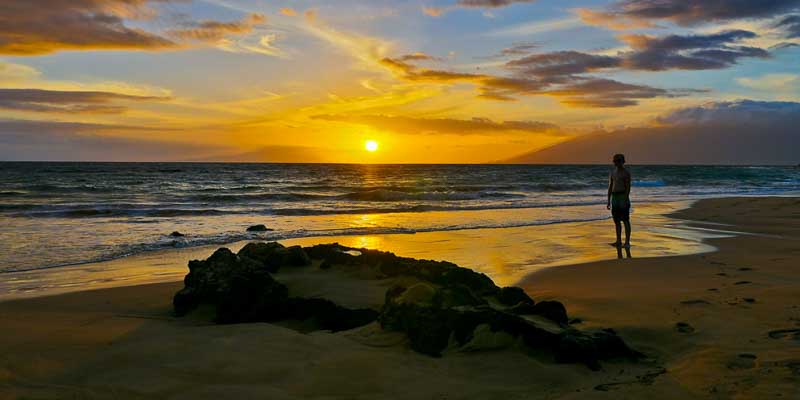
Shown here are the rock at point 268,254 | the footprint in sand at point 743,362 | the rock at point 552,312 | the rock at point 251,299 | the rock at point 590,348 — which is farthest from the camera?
the rock at point 268,254

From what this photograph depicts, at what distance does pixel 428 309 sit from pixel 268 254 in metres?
4.25

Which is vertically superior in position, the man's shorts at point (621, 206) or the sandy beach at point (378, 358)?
the man's shorts at point (621, 206)

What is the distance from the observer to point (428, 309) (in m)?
4.68

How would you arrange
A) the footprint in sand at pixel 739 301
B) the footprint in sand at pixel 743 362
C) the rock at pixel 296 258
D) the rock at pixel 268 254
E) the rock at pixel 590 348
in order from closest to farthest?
1. the footprint in sand at pixel 743 362
2. the rock at pixel 590 348
3. the footprint in sand at pixel 739 301
4. the rock at pixel 268 254
5. the rock at pixel 296 258

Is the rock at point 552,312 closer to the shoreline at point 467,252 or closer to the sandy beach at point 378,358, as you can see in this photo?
the sandy beach at point 378,358

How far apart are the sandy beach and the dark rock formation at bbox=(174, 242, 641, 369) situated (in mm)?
157

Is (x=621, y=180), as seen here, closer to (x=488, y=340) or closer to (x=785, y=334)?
(x=785, y=334)

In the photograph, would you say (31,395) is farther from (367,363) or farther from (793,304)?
(793,304)

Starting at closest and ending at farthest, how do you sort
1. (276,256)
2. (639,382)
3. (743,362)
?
(639,382) → (743,362) → (276,256)

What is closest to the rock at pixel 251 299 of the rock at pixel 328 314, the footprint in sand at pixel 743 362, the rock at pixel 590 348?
the rock at pixel 328 314

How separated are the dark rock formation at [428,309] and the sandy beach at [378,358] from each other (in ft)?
0.52

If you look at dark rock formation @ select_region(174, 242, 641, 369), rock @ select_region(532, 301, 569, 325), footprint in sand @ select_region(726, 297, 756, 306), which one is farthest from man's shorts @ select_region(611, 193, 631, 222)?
Result: rock @ select_region(532, 301, 569, 325)

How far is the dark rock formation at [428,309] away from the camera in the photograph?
4.41 meters

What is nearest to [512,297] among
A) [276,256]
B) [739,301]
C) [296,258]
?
[739,301]
